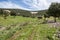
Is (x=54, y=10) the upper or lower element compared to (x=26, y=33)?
lower

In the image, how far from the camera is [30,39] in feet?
65.2

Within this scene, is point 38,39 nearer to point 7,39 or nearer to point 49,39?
point 49,39

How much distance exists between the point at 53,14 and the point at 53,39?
110 feet

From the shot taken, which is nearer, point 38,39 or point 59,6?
point 38,39

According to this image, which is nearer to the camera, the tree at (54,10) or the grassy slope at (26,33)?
the grassy slope at (26,33)

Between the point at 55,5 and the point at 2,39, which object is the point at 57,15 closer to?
the point at 55,5

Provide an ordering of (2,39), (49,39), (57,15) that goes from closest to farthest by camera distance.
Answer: (2,39) < (49,39) < (57,15)

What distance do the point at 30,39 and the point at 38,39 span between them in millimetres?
782

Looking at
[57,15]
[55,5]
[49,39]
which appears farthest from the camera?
[55,5]

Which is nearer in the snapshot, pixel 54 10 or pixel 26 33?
pixel 26 33

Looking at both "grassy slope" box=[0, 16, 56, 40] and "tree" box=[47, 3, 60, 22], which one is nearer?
"grassy slope" box=[0, 16, 56, 40]

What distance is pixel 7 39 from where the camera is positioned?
2003cm

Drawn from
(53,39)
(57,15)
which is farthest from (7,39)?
(57,15)

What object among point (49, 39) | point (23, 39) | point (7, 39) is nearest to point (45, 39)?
point (49, 39)
